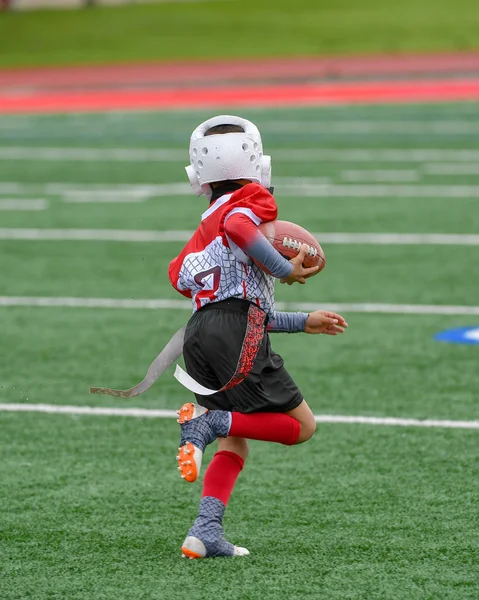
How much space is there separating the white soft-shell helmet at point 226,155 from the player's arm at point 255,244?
23 cm

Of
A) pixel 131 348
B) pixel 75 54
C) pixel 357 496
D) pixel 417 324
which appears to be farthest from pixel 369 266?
pixel 75 54

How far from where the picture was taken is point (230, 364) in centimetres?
457

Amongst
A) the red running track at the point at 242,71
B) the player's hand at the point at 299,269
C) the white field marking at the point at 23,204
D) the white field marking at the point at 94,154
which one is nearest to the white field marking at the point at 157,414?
the player's hand at the point at 299,269

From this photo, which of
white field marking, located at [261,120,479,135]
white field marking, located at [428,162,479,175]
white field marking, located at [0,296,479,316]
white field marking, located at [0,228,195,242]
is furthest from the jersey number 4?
white field marking, located at [261,120,479,135]

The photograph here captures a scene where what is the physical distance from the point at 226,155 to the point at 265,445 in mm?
2122

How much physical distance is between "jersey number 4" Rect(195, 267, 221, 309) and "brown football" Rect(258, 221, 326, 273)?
21 cm

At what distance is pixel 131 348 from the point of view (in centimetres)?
834

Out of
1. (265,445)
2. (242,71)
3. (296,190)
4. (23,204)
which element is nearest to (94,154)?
(23,204)

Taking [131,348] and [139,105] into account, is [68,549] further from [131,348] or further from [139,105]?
[139,105]

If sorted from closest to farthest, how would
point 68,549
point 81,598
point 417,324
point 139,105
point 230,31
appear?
1. point 81,598
2. point 68,549
3. point 417,324
4. point 139,105
5. point 230,31

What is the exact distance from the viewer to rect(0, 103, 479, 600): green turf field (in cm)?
456

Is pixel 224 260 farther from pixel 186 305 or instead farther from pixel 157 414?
pixel 186 305

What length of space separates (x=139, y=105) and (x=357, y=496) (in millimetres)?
22129

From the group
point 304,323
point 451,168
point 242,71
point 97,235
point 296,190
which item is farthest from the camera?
point 242,71
